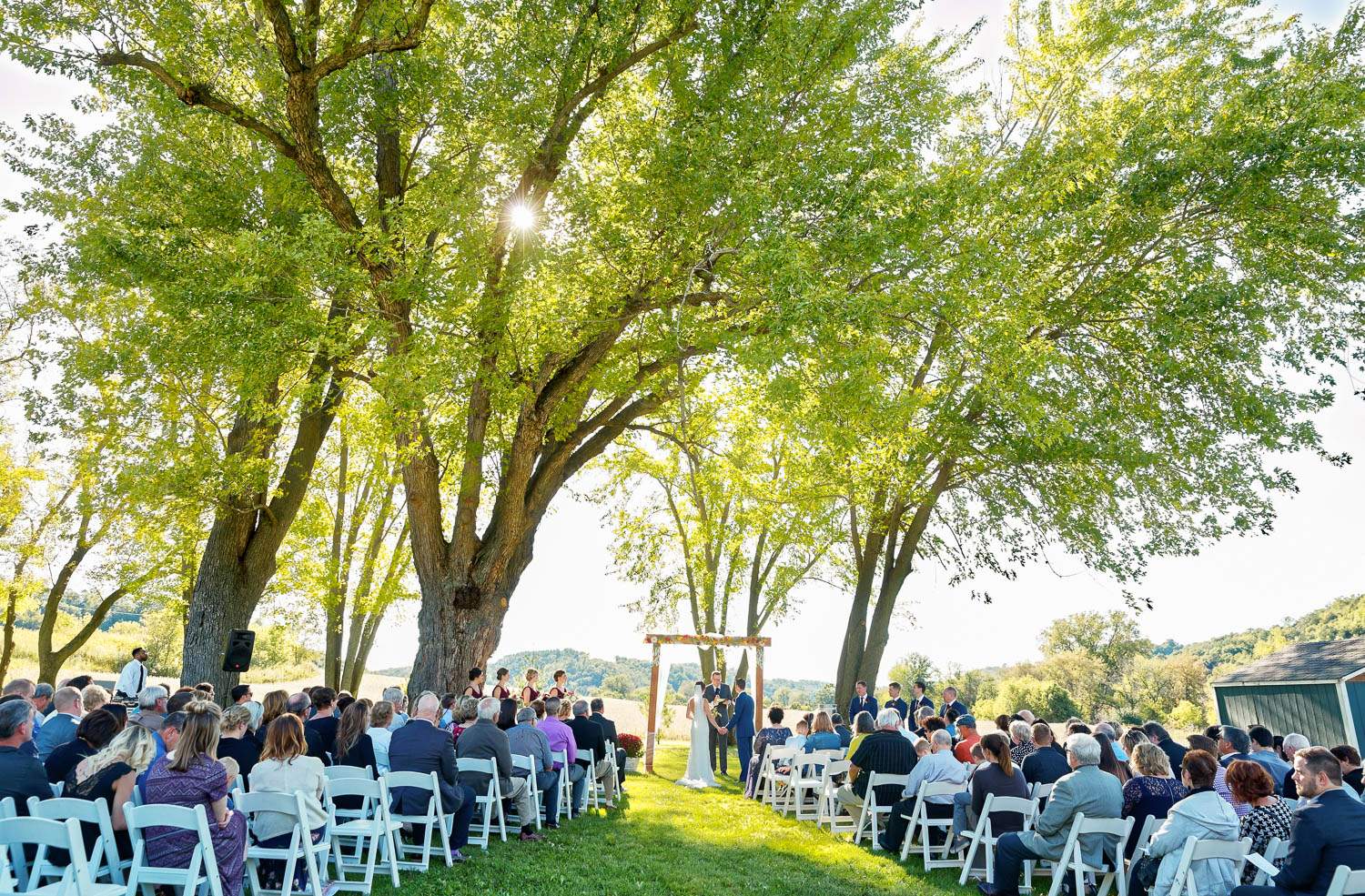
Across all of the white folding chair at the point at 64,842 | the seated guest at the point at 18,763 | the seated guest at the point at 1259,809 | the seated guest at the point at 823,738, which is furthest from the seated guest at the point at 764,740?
the white folding chair at the point at 64,842

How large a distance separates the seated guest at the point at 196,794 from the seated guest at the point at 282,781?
0.70m

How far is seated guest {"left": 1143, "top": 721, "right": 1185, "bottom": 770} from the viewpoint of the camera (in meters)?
8.98

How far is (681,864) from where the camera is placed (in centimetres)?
805

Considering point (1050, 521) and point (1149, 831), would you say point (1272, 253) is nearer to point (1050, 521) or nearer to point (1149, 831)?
point (1050, 521)

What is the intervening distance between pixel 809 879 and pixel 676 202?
8323 mm

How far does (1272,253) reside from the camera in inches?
607

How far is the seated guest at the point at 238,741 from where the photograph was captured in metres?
6.65

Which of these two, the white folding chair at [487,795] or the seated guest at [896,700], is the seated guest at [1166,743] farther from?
the white folding chair at [487,795]

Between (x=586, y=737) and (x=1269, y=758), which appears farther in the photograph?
(x=586, y=737)

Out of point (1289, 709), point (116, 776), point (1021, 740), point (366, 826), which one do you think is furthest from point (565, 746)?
point (1289, 709)

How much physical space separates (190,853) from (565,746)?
5289 millimetres

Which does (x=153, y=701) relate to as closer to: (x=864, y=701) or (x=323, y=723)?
(x=323, y=723)

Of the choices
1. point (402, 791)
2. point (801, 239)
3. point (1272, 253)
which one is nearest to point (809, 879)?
point (402, 791)

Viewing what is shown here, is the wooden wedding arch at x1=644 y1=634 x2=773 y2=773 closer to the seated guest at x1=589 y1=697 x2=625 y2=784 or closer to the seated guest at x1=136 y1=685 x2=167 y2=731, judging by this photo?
the seated guest at x1=589 y1=697 x2=625 y2=784
